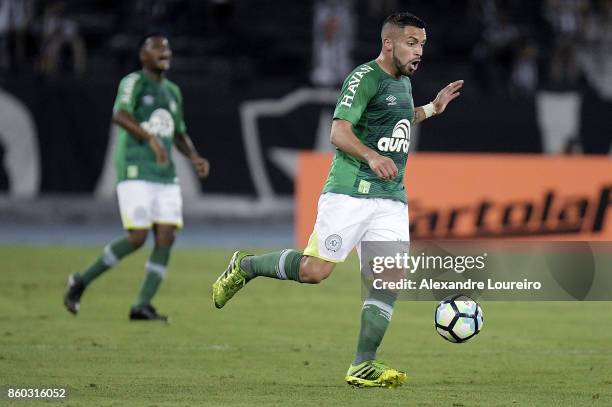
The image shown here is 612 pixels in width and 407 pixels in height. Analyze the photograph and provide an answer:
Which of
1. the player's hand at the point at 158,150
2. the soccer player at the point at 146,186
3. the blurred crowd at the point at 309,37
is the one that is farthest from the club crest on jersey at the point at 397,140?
the blurred crowd at the point at 309,37

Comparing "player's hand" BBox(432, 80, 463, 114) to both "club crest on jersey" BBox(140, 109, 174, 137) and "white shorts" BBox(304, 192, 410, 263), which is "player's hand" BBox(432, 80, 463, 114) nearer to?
"white shorts" BBox(304, 192, 410, 263)

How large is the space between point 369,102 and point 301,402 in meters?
Answer: 1.92

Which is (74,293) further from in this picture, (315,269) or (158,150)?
(315,269)

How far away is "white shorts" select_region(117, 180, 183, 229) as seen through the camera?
11.1 m

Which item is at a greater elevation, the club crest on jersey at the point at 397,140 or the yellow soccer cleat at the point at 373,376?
the club crest on jersey at the point at 397,140

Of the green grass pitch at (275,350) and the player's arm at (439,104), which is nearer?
the green grass pitch at (275,350)

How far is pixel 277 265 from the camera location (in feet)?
25.9

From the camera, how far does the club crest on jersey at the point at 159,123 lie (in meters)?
11.2

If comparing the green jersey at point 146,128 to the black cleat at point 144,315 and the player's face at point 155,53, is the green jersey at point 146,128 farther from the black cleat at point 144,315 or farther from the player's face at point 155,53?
the black cleat at point 144,315

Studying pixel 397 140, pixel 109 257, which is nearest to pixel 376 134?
pixel 397 140

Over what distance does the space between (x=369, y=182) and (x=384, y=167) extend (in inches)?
19.6

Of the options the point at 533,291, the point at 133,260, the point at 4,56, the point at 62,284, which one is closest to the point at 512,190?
the point at 533,291

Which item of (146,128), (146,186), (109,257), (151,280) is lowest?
(151,280)

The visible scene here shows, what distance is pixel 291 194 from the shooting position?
21.3 metres
